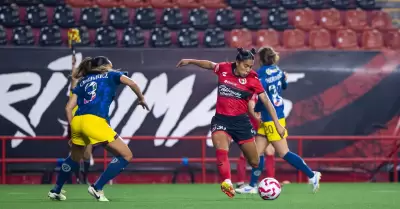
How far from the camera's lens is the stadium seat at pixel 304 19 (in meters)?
21.7

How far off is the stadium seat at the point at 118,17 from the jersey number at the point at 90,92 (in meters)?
8.97

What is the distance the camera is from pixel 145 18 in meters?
20.9

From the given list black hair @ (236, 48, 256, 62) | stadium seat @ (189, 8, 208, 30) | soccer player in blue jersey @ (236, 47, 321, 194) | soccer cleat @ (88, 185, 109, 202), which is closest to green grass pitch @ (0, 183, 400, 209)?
soccer cleat @ (88, 185, 109, 202)

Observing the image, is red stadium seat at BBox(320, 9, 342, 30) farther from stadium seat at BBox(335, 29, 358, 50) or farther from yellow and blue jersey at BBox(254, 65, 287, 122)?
yellow and blue jersey at BBox(254, 65, 287, 122)

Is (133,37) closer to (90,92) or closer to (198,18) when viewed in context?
(198,18)

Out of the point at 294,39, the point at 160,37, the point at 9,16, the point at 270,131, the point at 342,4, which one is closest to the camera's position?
the point at 270,131

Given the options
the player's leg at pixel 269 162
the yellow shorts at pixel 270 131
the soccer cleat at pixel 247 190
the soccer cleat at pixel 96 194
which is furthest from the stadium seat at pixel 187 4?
the soccer cleat at pixel 96 194

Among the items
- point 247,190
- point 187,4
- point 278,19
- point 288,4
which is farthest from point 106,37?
point 247,190

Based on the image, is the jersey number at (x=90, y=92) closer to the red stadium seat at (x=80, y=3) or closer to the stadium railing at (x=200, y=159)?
the stadium railing at (x=200, y=159)

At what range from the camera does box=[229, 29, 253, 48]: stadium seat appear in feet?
67.7

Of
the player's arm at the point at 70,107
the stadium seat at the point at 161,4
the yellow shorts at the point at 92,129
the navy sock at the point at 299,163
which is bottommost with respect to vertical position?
the navy sock at the point at 299,163

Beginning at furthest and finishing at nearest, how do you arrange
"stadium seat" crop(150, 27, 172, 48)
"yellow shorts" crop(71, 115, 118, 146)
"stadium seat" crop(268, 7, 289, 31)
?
1. "stadium seat" crop(268, 7, 289, 31)
2. "stadium seat" crop(150, 27, 172, 48)
3. "yellow shorts" crop(71, 115, 118, 146)

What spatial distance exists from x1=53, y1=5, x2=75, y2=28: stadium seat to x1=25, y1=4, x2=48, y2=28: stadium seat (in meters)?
0.26

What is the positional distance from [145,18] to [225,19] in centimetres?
192
